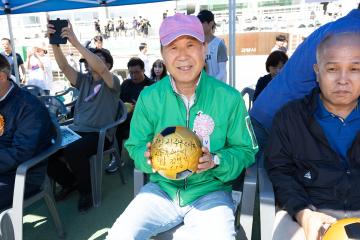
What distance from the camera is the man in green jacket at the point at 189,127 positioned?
5.85ft

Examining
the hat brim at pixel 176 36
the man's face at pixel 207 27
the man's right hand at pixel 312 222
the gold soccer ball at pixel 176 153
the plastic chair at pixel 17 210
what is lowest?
the plastic chair at pixel 17 210

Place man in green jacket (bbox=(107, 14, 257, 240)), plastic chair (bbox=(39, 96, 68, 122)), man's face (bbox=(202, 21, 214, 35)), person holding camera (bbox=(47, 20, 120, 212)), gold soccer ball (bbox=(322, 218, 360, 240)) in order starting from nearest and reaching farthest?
gold soccer ball (bbox=(322, 218, 360, 240)) → man in green jacket (bbox=(107, 14, 257, 240)) → person holding camera (bbox=(47, 20, 120, 212)) → man's face (bbox=(202, 21, 214, 35)) → plastic chair (bbox=(39, 96, 68, 122))

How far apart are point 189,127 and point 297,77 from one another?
0.66 m

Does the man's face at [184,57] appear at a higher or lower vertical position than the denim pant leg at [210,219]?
higher

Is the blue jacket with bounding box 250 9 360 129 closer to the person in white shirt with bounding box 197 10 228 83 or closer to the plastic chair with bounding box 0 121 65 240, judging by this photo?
the plastic chair with bounding box 0 121 65 240

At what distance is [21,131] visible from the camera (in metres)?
2.43

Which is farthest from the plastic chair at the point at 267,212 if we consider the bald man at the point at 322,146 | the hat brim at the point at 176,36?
the hat brim at the point at 176,36

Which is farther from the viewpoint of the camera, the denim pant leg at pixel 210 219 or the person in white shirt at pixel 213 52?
the person in white shirt at pixel 213 52

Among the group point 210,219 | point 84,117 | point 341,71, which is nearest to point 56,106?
point 84,117

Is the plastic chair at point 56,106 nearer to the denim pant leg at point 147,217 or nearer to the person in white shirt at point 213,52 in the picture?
the person in white shirt at point 213,52

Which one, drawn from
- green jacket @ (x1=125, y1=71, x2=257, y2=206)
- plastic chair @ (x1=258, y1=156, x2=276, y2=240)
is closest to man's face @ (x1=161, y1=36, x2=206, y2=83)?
green jacket @ (x1=125, y1=71, x2=257, y2=206)

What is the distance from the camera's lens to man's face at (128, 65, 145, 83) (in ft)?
15.4

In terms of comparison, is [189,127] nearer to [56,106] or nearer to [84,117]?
[84,117]

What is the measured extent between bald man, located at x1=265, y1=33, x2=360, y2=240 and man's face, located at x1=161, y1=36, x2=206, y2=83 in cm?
53
